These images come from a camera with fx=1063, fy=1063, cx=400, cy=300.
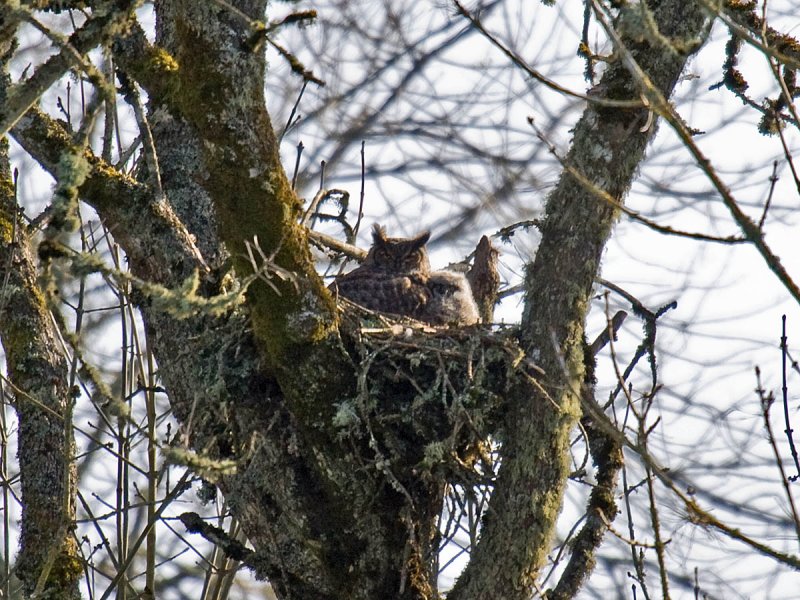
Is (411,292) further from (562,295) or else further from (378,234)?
(562,295)

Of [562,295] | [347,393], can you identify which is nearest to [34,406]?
[347,393]

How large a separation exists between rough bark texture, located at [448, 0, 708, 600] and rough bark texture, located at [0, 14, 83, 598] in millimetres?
1416

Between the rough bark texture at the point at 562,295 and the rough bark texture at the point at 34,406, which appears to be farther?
the rough bark texture at the point at 34,406

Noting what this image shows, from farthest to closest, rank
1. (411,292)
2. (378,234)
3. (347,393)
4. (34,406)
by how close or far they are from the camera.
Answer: (378,234)
(411,292)
(34,406)
(347,393)

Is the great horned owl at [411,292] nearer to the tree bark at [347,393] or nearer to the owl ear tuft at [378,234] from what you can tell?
the owl ear tuft at [378,234]

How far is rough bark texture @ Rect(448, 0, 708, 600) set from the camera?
353 cm

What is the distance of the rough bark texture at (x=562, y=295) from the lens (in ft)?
11.6

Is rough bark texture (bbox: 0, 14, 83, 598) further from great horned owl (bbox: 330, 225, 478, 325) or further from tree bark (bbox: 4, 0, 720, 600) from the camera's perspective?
great horned owl (bbox: 330, 225, 478, 325)

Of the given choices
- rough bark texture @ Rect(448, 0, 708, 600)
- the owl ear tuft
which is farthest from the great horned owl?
rough bark texture @ Rect(448, 0, 708, 600)

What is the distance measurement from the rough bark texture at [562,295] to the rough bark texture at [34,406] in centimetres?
142

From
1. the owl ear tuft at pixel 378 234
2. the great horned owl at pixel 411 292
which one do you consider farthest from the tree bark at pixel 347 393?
the owl ear tuft at pixel 378 234

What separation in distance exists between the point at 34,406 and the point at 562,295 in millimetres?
1982

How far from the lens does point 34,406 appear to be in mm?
3947

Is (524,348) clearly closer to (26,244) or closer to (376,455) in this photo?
(376,455)
